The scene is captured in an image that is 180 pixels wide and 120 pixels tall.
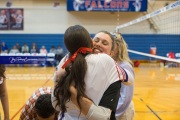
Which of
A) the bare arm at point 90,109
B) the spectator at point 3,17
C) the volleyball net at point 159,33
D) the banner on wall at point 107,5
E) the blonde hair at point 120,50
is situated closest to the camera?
the bare arm at point 90,109

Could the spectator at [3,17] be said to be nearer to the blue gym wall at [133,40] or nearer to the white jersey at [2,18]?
the white jersey at [2,18]

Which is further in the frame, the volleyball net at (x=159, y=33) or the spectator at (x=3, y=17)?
the spectator at (x=3, y=17)

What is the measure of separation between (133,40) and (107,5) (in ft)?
8.96

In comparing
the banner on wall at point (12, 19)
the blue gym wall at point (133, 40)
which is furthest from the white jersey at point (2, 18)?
the blue gym wall at point (133, 40)

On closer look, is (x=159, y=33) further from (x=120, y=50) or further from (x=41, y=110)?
(x=41, y=110)

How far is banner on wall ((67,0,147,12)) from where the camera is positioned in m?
16.2

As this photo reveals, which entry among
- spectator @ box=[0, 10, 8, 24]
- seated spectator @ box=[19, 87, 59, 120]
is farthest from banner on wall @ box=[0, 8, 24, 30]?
seated spectator @ box=[19, 87, 59, 120]

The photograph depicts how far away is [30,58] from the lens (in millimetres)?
1932

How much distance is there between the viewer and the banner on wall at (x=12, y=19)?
54.5 ft

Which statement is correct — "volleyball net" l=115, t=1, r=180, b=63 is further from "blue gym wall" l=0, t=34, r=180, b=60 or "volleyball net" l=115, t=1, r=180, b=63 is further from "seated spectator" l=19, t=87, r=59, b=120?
"seated spectator" l=19, t=87, r=59, b=120

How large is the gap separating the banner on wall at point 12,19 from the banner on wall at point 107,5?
124 inches

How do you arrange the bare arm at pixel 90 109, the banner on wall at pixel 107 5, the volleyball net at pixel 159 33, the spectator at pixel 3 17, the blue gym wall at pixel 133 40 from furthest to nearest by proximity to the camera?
the spectator at pixel 3 17 < the blue gym wall at pixel 133 40 < the banner on wall at pixel 107 5 < the volleyball net at pixel 159 33 < the bare arm at pixel 90 109

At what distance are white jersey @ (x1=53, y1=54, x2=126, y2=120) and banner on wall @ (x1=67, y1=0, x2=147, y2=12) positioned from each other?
15053 millimetres

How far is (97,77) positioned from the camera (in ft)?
4.70
